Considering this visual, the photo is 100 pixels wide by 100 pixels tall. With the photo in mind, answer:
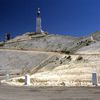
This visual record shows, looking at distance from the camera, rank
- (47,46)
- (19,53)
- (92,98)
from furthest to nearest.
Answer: (47,46) < (19,53) < (92,98)

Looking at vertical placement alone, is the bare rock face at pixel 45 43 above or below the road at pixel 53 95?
above

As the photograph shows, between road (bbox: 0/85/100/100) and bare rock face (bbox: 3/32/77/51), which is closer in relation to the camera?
road (bbox: 0/85/100/100)

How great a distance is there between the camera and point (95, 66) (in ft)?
145

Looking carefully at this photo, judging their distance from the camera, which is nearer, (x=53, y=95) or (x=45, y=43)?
(x=53, y=95)

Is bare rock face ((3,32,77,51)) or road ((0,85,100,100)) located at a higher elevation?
bare rock face ((3,32,77,51))

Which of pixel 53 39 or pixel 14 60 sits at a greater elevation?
pixel 53 39

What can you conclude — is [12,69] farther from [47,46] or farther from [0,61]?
[47,46]

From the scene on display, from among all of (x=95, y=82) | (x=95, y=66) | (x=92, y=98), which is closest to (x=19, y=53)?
(x=95, y=66)

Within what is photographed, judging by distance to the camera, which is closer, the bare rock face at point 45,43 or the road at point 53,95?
the road at point 53,95

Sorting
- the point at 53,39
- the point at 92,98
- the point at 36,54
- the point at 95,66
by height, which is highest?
the point at 53,39

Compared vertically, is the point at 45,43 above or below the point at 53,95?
above

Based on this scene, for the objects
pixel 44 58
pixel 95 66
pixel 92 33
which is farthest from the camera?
pixel 92 33

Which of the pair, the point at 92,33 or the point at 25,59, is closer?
the point at 25,59

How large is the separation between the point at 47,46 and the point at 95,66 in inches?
1869
